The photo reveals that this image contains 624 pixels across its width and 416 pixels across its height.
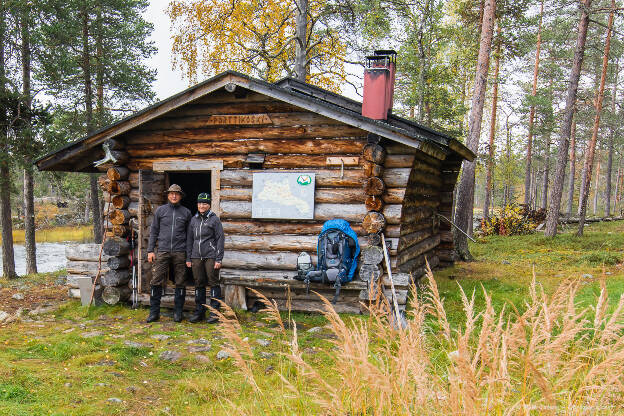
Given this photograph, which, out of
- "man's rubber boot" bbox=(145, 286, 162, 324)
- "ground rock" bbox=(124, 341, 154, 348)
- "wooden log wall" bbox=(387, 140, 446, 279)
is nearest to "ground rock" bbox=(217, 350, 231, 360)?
"ground rock" bbox=(124, 341, 154, 348)

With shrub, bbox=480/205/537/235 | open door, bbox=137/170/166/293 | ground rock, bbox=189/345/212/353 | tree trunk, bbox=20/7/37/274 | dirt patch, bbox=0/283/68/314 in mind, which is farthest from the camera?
shrub, bbox=480/205/537/235

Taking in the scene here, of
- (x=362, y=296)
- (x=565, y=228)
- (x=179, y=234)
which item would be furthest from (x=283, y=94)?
(x=565, y=228)

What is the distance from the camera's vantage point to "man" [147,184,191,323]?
759 cm

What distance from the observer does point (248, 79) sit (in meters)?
7.56

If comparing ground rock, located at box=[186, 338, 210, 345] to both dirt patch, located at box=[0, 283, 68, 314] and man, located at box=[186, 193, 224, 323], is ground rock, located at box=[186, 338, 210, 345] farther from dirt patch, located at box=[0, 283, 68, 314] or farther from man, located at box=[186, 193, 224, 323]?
dirt patch, located at box=[0, 283, 68, 314]

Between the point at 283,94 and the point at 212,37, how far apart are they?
11.2 meters

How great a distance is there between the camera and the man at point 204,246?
7477mm

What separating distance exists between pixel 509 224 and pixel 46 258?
2314 cm

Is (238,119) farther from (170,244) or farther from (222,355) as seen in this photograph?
(222,355)

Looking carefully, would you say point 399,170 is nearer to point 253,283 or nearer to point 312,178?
point 312,178

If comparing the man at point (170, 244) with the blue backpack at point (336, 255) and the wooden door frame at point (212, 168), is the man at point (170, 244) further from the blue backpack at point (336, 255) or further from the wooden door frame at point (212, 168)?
the blue backpack at point (336, 255)

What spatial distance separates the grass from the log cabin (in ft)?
2.71

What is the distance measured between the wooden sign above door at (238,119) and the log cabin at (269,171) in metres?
0.02

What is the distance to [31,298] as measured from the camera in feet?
33.2
